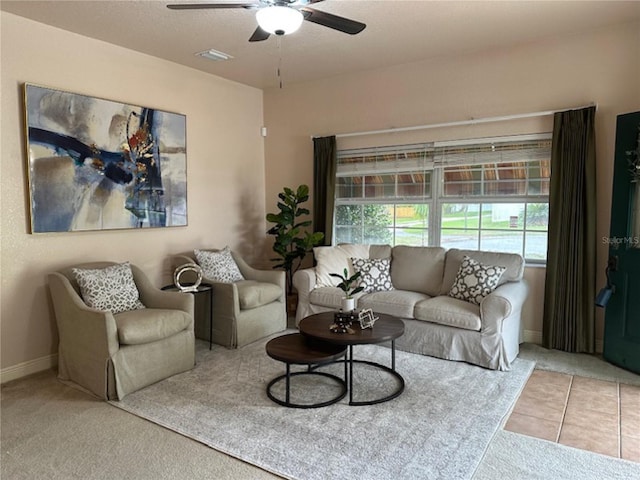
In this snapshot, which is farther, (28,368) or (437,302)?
(437,302)

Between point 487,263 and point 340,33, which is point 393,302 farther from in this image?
point 340,33

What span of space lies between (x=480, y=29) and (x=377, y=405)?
3146 mm

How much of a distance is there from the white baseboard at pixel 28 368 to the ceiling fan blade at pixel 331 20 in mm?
3342

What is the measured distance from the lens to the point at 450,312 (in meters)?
3.55

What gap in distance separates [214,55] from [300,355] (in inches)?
121

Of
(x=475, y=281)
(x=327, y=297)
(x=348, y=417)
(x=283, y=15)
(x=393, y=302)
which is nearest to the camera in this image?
(x=283, y=15)

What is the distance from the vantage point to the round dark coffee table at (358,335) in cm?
284

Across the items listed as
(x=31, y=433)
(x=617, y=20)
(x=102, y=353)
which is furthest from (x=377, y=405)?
(x=617, y=20)

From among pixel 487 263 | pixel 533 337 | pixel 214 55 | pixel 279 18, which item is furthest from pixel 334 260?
pixel 279 18

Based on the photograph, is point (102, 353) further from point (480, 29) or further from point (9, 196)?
point (480, 29)

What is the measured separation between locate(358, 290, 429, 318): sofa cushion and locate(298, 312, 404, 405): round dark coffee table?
46 cm

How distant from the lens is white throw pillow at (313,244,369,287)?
4.48 m

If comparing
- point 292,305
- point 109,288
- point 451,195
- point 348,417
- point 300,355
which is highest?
point 451,195

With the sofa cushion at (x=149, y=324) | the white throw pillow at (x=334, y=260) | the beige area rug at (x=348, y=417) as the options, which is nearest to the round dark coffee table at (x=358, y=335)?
the beige area rug at (x=348, y=417)
